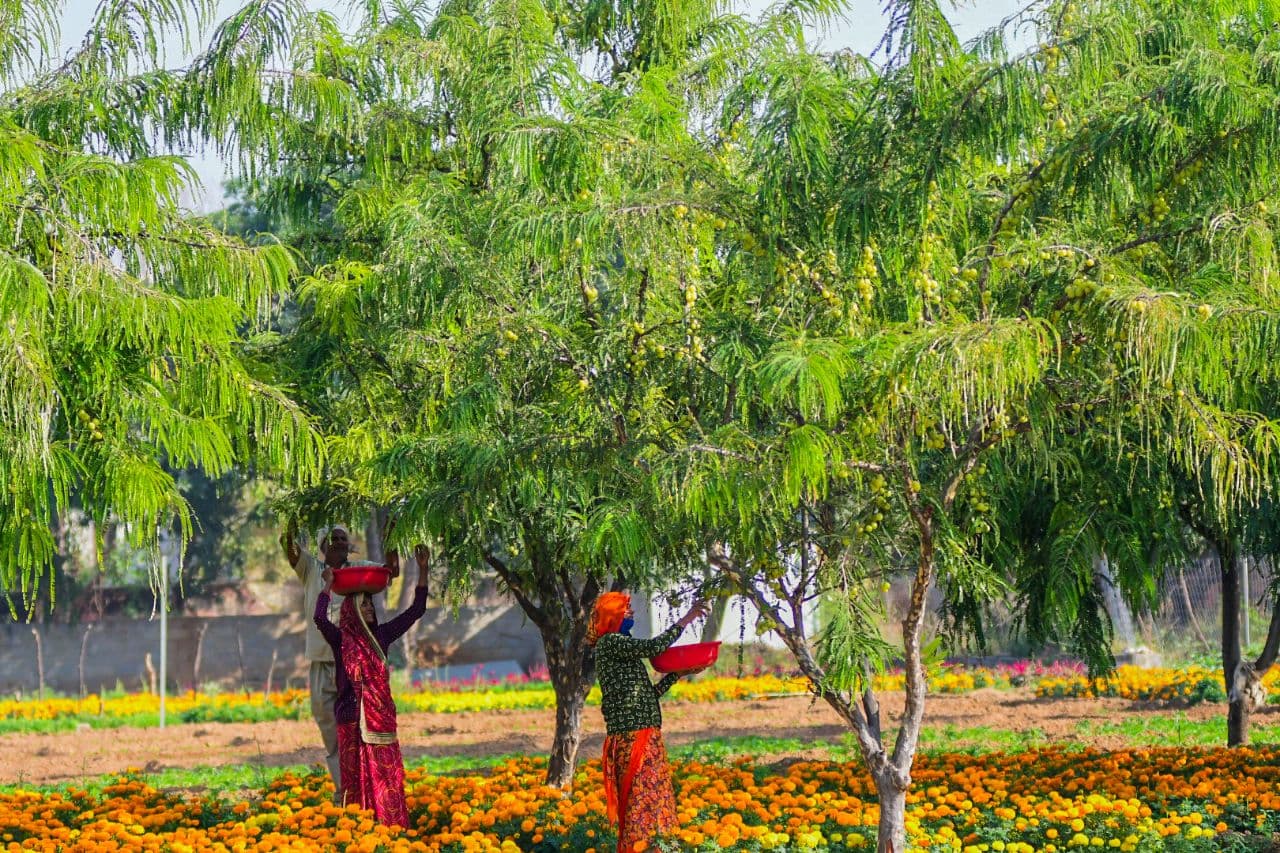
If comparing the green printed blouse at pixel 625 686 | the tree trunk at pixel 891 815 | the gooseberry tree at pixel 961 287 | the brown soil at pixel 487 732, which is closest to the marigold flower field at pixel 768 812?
the tree trunk at pixel 891 815

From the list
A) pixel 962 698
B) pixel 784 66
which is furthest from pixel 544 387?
pixel 962 698

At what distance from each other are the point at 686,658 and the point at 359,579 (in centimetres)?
198

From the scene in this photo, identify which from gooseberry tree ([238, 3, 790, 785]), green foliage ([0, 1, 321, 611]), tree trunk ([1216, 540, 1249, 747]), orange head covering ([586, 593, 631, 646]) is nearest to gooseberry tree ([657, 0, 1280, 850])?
gooseberry tree ([238, 3, 790, 785])

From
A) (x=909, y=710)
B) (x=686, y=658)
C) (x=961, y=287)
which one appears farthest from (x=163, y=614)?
(x=961, y=287)

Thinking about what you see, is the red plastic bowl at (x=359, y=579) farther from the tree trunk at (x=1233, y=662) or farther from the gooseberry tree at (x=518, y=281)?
the tree trunk at (x=1233, y=662)

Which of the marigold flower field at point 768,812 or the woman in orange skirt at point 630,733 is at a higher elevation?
the woman in orange skirt at point 630,733

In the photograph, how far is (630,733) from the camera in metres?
6.46

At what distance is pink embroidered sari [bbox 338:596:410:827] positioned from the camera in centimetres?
731

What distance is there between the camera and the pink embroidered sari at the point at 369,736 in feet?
24.0

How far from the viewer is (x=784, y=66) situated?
18.4ft

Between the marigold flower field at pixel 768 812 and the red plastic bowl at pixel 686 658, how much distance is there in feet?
2.41

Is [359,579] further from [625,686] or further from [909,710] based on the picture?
[909,710]

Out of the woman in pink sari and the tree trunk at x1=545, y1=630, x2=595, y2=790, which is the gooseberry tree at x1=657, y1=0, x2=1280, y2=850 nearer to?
the woman in pink sari

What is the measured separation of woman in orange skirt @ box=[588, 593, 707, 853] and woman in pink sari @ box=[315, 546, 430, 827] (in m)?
1.25
